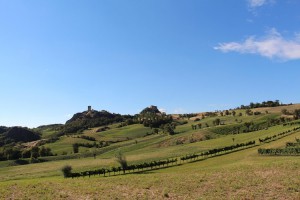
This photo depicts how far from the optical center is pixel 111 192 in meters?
55.4

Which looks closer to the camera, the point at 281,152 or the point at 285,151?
the point at 285,151

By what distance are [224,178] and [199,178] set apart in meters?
4.62

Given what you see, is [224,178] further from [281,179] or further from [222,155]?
[222,155]

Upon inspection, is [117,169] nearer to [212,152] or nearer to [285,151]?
[212,152]

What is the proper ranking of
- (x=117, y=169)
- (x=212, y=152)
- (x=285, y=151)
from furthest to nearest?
1. (x=212, y=152)
2. (x=117, y=169)
3. (x=285, y=151)

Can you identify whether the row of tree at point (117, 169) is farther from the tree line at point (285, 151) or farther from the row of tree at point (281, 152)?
the tree line at point (285, 151)

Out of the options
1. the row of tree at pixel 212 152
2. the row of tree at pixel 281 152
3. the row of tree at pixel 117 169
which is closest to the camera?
the row of tree at pixel 281 152

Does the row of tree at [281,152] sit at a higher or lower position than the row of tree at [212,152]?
lower

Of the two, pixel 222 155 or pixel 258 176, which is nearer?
pixel 258 176

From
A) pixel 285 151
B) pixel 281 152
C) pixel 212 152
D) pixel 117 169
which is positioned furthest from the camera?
pixel 212 152

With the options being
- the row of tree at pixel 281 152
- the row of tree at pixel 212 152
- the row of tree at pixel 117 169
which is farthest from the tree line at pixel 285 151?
the row of tree at pixel 117 169

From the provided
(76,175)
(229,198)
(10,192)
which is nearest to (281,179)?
(229,198)

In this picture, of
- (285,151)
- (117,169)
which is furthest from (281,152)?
(117,169)

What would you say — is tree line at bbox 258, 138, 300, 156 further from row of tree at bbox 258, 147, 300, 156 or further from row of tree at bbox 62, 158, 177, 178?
row of tree at bbox 62, 158, 177, 178
